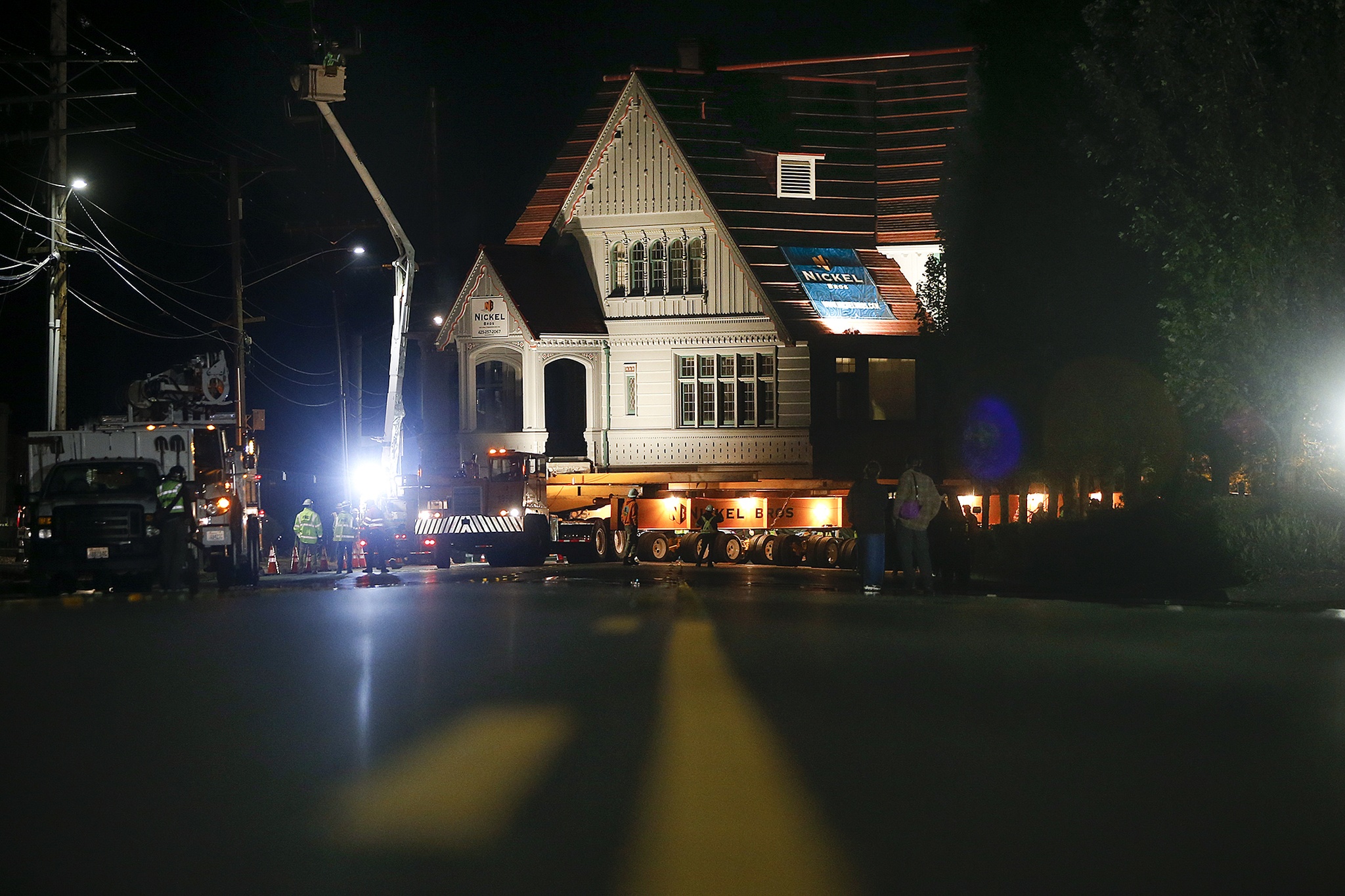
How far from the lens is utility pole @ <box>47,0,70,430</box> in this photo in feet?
109

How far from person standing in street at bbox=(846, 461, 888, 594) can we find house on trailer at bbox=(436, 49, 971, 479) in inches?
855

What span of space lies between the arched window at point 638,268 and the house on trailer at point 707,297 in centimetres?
4

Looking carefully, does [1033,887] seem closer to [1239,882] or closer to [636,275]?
[1239,882]

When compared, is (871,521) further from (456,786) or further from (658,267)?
(658,267)

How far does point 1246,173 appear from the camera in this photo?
23.3 m

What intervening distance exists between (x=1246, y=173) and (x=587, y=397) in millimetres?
26539

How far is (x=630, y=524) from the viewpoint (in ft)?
132

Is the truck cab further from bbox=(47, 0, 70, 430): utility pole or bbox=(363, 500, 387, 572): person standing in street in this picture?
bbox=(363, 500, 387, 572): person standing in street

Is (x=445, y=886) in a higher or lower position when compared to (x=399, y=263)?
lower

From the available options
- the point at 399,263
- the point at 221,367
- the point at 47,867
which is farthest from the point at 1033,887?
the point at 399,263

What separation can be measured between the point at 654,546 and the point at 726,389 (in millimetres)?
7132

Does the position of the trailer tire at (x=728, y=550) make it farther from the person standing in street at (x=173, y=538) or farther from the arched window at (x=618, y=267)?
the person standing in street at (x=173, y=538)

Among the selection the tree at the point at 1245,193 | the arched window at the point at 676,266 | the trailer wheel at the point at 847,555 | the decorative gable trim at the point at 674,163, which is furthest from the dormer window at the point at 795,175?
the tree at the point at 1245,193

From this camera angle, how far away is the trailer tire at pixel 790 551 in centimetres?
3916
